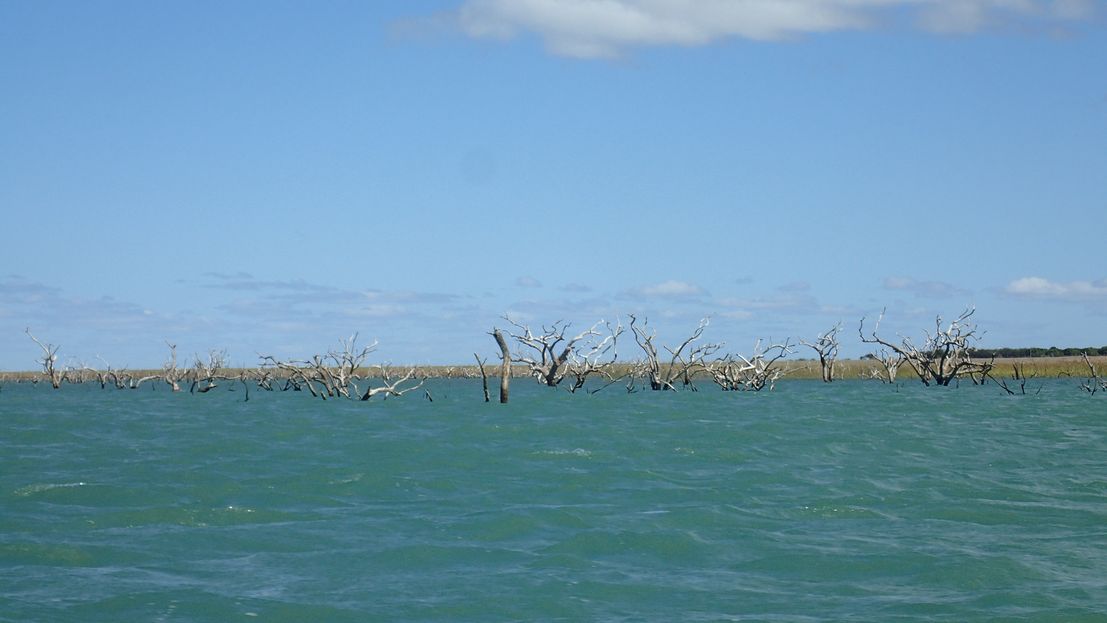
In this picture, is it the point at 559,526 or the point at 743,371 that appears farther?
the point at 743,371

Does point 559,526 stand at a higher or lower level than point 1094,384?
lower

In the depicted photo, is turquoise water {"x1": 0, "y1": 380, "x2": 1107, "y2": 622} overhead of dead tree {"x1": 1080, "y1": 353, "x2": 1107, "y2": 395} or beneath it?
beneath

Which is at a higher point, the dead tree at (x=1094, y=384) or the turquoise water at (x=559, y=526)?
the dead tree at (x=1094, y=384)

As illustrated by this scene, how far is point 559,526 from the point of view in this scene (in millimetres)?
14875

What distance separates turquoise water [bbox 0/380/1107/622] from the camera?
10984mm

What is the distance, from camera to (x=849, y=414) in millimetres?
38281

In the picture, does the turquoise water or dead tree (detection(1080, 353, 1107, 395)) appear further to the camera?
dead tree (detection(1080, 353, 1107, 395))

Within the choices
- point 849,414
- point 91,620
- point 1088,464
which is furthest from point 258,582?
point 849,414

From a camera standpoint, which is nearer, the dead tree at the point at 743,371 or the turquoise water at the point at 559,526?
the turquoise water at the point at 559,526

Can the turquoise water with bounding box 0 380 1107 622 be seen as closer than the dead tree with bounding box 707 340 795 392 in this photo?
Yes

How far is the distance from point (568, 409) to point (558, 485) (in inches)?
946

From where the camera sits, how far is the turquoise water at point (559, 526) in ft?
36.0

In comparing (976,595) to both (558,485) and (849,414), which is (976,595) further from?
(849,414)

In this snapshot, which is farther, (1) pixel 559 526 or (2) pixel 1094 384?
(2) pixel 1094 384
